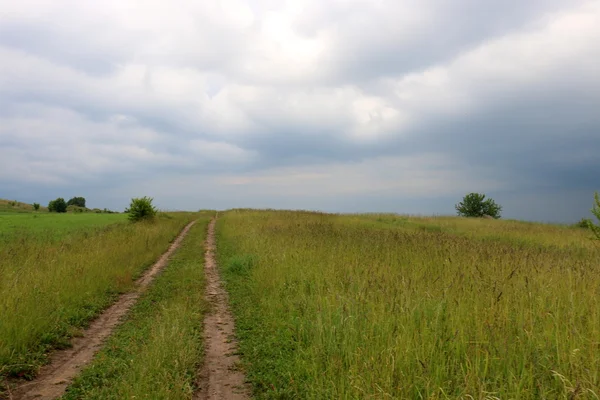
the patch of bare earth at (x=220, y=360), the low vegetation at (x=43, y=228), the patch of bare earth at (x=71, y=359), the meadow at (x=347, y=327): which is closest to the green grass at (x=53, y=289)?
the meadow at (x=347, y=327)

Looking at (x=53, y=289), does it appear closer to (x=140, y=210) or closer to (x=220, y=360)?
(x=220, y=360)

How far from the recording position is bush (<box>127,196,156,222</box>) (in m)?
27.3

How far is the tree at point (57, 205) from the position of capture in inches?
2618

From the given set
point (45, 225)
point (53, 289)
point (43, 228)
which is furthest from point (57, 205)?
point (53, 289)

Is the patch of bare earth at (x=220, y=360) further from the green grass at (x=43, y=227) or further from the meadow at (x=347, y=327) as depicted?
the green grass at (x=43, y=227)

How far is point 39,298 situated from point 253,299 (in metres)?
4.71

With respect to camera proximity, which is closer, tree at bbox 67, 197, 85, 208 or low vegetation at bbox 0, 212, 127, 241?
low vegetation at bbox 0, 212, 127, 241

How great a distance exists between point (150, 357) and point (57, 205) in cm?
7909

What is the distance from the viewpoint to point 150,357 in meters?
4.82

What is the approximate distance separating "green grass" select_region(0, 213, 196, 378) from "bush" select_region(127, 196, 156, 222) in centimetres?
1350

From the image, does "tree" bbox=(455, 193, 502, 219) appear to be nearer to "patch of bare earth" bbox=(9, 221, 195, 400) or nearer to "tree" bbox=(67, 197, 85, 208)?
"patch of bare earth" bbox=(9, 221, 195, 400)

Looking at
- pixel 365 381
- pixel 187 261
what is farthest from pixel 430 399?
pixel 187 261

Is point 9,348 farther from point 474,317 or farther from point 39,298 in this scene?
point 474,317

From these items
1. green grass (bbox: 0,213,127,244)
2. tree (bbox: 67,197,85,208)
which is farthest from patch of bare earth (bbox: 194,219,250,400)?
tree (bbox: 67,197,85,208)
